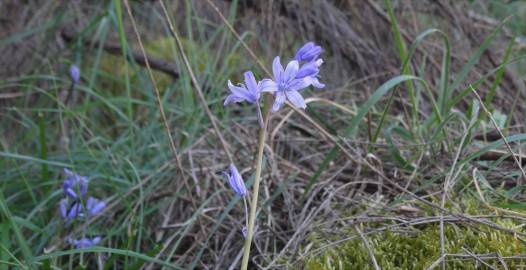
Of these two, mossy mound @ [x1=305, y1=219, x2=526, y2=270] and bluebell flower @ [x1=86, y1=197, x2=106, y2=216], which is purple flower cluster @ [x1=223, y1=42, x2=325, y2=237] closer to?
mossy mound @ [x1=305, y1=219, x2=526, y2=270]

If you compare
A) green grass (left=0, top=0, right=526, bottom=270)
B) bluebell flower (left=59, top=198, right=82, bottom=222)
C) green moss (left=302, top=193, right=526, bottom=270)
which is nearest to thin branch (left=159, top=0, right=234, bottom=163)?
green grass (left=0, top=0, right=526, bottom=270)

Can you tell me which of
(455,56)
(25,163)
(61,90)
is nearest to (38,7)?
(61,90)

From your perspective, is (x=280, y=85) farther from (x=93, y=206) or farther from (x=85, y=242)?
(x=93, y=206)

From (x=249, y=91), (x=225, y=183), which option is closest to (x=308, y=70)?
(x=249, y=91)

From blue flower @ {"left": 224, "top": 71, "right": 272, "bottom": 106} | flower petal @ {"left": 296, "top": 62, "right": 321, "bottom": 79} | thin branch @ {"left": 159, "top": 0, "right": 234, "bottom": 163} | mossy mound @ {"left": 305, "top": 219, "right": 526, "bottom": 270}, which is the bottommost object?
mossy mound @ {"left": 305, "top": 219, "right": 526, "bottom": 270}

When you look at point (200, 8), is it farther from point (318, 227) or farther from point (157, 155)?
point (318, 227)

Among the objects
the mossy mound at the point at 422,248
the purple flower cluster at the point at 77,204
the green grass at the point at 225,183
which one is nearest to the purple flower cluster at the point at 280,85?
the mossy mound at the point at 422,248

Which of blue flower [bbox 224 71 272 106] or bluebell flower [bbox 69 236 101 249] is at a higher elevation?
blue flower [bbox 224 71 272 106]
